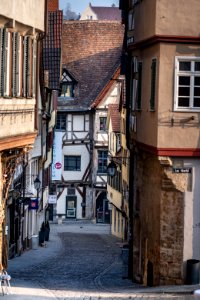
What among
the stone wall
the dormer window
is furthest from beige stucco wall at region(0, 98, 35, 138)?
the dormer window

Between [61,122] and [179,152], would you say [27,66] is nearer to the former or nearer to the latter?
[179,152]

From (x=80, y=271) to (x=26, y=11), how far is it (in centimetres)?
1146

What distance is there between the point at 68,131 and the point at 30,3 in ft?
133

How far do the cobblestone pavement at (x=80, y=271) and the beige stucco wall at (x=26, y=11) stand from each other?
6865 mm

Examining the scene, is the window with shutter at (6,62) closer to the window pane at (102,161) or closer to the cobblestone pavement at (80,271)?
the cobblestone pavement at (80,271)

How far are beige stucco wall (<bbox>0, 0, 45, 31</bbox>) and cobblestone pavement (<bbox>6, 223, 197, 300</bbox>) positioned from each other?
22.5 feet

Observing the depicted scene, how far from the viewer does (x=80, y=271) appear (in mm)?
34000

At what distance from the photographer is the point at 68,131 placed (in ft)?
218

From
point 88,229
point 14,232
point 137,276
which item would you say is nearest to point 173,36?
point 137,276

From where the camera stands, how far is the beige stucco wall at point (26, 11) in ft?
75.6

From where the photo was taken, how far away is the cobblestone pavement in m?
25.3

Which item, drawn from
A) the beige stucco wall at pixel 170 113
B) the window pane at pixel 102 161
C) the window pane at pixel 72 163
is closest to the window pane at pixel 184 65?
the beige stucco wall at pixel 170 113

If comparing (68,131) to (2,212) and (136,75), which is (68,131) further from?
(2,212)

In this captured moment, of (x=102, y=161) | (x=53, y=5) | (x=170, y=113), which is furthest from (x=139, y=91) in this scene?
(x=102, y=161)
